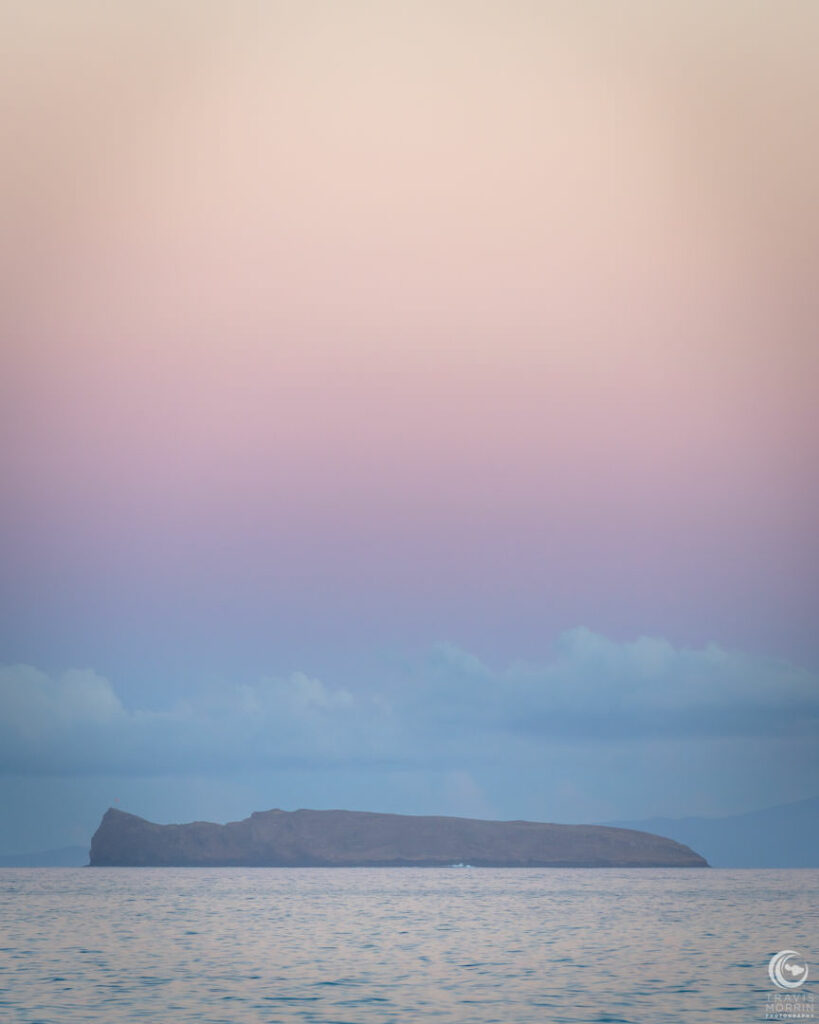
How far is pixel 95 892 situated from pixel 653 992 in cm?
8644

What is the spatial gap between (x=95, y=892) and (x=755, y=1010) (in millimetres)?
90335

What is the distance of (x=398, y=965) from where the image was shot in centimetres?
4138

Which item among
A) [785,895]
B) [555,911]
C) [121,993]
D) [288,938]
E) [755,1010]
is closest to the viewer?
[755,1010]

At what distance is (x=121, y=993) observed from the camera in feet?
112

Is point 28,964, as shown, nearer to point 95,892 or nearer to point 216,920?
point 216,920

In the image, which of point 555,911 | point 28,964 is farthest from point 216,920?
point 28,964

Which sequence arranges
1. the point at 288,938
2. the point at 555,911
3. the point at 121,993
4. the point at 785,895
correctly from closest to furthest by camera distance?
the point at 121,993 → the point at 288,938 → the point at 555,911 → the point at 785,895

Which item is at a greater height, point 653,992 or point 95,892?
point 95,892

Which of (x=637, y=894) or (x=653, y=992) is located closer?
(x=653, y=992)

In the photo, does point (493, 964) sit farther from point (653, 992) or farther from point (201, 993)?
point (201, 993)

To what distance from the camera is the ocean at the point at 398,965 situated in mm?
31141

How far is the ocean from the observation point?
3114 centimetres

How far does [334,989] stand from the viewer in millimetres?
35062

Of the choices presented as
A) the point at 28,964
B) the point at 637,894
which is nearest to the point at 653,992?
the point at 28,964
